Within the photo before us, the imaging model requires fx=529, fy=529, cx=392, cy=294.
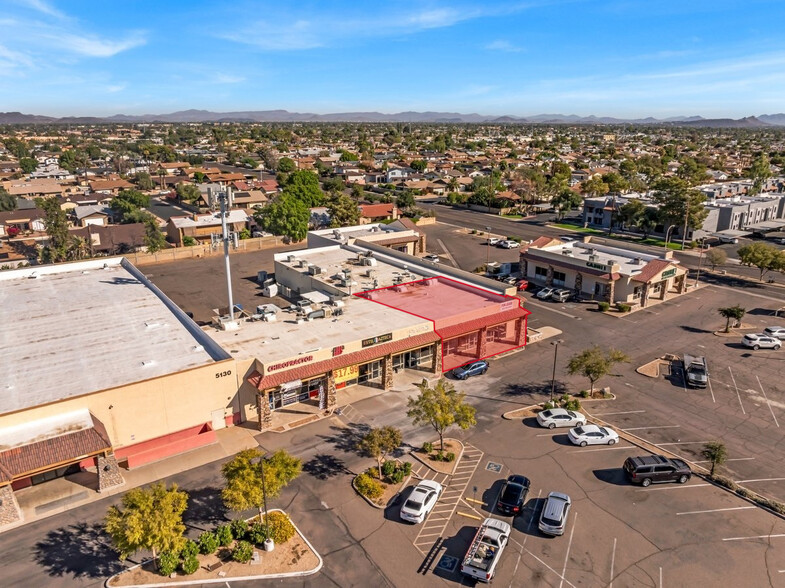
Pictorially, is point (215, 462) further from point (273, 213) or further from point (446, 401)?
point (273, 213)

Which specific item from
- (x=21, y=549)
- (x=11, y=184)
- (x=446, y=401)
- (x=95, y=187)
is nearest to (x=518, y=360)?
(x=446, y=401)

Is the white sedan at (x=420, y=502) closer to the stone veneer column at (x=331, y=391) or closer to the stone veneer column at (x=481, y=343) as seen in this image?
the stone veneer column at (x=331, y=391)

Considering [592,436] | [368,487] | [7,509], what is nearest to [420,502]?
[368,487]

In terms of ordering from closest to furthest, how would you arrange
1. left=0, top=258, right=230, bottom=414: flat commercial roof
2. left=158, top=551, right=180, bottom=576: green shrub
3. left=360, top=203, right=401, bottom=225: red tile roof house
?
left=158, top=551, right=180, bottom=576: green shrub
left=0, top=258, right=230, bottom=414: flat commercial roof
left=360, top=203, right=401, bottom=225: red tile roof house

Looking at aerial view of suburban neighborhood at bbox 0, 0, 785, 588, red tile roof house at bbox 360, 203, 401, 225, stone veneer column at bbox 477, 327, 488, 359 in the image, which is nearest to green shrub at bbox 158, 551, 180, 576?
aerial view of suburban neighborhood at bbox 0, 0, 785, 588

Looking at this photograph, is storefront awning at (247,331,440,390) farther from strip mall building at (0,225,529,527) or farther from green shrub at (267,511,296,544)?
green shrub at (267,511,296,544)

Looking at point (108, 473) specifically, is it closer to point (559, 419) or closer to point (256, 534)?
point (256, 534)
